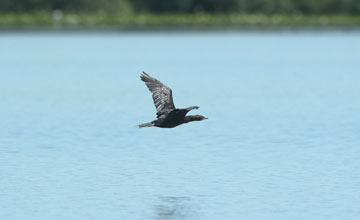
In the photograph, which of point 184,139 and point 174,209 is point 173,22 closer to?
point 184,139

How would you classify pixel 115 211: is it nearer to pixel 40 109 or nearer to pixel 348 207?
pixel 348 207

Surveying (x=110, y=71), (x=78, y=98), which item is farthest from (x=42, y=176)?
(x=110, y=71)

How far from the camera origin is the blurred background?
44.1ft

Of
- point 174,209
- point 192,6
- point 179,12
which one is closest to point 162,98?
point 174,209

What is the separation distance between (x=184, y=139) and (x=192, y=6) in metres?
88.3

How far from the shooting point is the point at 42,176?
50.7ft

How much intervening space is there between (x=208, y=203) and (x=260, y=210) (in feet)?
2.69

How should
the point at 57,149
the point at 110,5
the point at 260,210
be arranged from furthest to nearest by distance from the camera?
the point at 110,5
the point at 57,149
the point at 260,210

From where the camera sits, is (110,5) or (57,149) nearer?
(57,149)

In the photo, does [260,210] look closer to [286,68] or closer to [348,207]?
[348,207]

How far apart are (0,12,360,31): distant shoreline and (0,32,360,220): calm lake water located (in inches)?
1958

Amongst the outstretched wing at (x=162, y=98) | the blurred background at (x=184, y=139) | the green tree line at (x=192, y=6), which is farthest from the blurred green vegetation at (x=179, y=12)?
the outstretched wing at (x=162, y=98)

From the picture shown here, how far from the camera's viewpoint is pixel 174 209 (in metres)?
13.1

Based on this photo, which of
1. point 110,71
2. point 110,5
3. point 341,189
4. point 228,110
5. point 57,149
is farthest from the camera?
point 110,5
